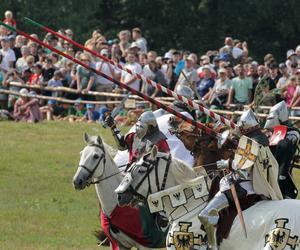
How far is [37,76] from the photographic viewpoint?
100 ft

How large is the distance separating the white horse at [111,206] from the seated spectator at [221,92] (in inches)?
434

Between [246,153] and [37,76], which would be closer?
[246,153]

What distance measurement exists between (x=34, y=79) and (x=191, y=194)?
16.1 m

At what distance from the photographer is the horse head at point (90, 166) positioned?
16.9 meters

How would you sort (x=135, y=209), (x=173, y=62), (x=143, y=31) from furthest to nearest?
1. (x=143, y=31)
2. (x=173, y=62)
3. (x=135, y=209)

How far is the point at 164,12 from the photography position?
46812mm

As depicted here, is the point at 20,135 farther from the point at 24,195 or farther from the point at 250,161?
the point at 250,161

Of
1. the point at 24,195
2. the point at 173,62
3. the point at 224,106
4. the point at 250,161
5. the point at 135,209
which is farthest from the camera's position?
the point at 173,62

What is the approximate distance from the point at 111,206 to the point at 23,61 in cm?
1423

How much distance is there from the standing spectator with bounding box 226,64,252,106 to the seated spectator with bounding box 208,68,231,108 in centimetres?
16

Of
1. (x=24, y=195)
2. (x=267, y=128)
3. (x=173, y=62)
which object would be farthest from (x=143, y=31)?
(x=267, y=128)

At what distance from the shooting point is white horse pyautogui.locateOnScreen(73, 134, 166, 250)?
16859mm

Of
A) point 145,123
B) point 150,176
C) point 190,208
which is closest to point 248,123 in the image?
point 190,208

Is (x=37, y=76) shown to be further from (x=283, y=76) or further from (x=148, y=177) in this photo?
(x=148, y=177)
